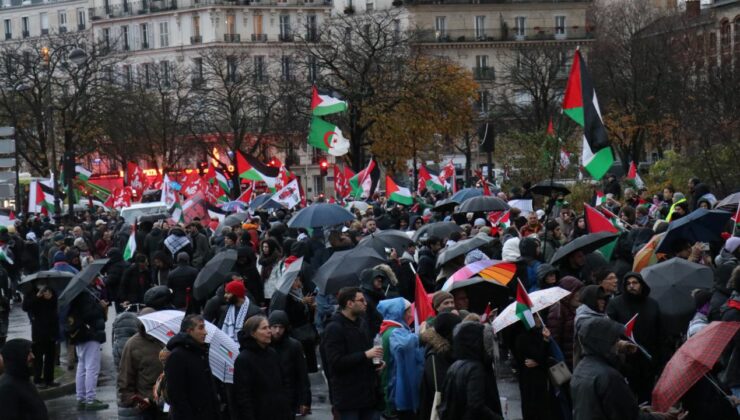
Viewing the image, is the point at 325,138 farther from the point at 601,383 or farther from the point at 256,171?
the point at 601,383

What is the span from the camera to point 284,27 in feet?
358

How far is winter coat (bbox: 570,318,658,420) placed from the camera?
9.80 metres

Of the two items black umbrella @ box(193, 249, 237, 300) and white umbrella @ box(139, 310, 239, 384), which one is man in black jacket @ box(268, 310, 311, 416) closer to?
white umbrella @ box(139, 310, 239, 384)

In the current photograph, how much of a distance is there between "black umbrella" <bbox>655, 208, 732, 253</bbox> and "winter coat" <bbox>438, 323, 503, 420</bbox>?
5886 millimetres

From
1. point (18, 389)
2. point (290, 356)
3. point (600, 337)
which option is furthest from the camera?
point (290, 356)

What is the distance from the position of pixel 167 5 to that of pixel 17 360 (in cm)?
10065

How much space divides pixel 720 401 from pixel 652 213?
14394 millimetres

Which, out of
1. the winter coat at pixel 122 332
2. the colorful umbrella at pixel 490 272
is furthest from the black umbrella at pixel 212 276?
the colorful umbrella at pixel 490 272

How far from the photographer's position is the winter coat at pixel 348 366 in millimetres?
12711

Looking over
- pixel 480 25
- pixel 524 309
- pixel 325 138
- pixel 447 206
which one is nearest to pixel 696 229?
pixel 524 309

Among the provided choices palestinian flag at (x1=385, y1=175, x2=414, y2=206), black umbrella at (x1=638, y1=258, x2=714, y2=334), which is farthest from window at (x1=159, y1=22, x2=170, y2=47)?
black umbrella at (x1=638, y1=258, x2=714, y2=334)

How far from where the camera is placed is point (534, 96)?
77188 millimetres

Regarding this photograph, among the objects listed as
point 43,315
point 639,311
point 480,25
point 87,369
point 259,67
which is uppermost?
point 480,25

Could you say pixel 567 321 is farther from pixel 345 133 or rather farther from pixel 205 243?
pixel 345 133
